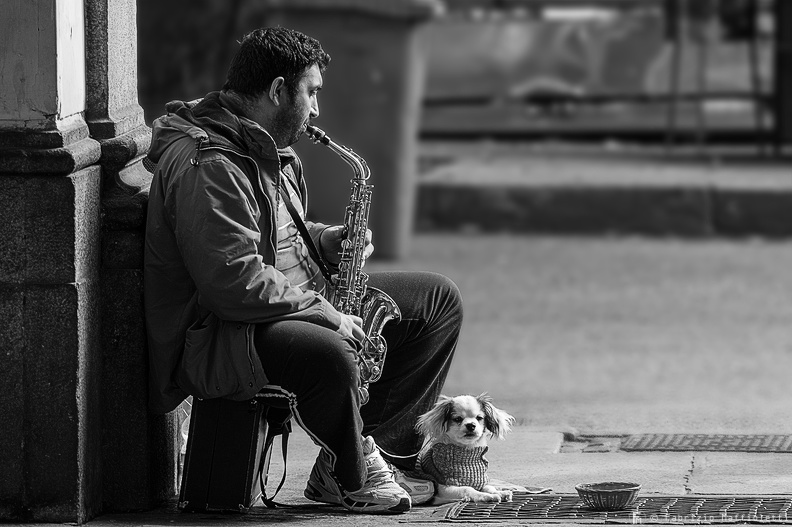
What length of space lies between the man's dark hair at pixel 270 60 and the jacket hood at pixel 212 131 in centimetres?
10

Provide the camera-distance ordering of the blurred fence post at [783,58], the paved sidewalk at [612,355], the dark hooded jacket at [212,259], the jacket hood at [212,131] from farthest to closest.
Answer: the blurred fence post at [783,58]
the paved sidewalk at [612,355]
the jacket hood at [212,131]
the dark hooded jacket at [212,259]

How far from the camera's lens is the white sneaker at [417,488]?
13.6ft

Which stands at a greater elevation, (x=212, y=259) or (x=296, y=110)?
(x=296, y=110)

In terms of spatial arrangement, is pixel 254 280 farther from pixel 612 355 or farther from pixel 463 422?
pixel 612 355

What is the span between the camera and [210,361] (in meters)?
3.86

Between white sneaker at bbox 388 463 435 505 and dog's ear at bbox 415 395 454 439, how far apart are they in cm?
14

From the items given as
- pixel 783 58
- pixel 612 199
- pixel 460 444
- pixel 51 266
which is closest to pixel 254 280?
pixel 51 266

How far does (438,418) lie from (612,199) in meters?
7.54

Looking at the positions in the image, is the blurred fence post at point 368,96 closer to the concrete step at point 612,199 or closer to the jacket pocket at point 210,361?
the concrete step at point 612,199

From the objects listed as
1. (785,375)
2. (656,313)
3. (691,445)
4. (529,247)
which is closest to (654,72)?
(529,247)

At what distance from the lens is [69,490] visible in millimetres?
3869

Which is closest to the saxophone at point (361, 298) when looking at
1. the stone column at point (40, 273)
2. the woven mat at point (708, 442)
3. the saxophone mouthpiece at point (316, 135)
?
the saxophone mouthpiece at point (316, 135)

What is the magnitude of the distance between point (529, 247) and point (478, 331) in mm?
2670

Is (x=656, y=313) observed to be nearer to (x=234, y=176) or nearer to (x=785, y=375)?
(x=785, y=375)
